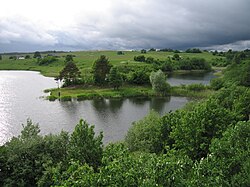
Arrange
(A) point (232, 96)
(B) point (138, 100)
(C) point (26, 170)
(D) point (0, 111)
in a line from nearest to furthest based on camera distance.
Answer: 1. (C) point (26, 170)
2. (A) point (232, 96)
3. (D) point (0, 111)
4. (B) point (138, 100)

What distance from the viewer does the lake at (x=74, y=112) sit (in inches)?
2022

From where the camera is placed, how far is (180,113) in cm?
3291

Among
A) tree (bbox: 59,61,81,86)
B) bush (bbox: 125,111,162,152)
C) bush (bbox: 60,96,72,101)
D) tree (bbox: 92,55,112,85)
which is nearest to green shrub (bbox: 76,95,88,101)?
bush (bbox: 60,96,72,101)

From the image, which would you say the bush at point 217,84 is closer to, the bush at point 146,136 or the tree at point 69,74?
the tree at point 69,74

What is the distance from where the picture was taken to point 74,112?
2554 inches

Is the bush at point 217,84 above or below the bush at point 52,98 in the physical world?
above

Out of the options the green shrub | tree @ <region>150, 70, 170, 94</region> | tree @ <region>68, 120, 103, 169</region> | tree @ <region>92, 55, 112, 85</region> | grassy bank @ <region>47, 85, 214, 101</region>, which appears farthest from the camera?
tree @ <region>92, 55, 112, 85</region>

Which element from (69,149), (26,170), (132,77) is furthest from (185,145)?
(132,77)

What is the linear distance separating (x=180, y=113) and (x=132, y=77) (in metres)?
65.5

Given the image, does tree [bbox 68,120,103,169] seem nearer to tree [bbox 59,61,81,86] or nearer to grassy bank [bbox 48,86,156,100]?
grassy bank [bbox 48,86,156,100]

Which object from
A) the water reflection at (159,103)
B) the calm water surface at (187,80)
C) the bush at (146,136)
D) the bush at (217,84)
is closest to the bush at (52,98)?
the water reflection at (159,103)

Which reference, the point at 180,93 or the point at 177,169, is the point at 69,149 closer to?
the point at 177,169

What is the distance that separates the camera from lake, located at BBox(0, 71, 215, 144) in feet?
169

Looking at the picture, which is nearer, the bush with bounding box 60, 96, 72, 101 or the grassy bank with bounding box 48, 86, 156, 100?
the bush with bounding box 60, 96, 72, 101
